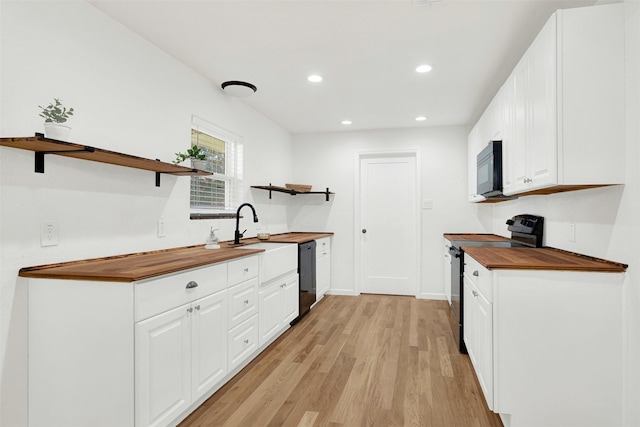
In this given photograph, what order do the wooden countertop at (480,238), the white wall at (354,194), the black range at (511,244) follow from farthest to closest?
the white wall at (354,194)
the wooden countertop at (480,238)
the black range at (511,244)

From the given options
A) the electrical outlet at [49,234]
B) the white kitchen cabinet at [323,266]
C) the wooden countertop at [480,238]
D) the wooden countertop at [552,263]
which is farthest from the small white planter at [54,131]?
the wooden countertop at [480,238]

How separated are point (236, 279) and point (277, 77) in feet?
6.18

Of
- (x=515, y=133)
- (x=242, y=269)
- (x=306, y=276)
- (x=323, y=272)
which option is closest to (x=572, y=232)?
(x=515, y=133)

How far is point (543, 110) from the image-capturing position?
2.01 m

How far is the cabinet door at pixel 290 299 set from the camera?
362 cm

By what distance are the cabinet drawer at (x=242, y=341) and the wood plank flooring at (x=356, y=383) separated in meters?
0.14

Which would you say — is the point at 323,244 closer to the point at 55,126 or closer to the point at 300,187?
the point at 300,187

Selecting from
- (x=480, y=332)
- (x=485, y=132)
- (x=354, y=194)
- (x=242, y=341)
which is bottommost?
(x=242, y=341)

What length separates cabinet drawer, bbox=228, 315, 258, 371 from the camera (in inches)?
102

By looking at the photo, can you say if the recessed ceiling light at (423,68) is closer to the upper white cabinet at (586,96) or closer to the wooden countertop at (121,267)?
the upper white cabinet at (586,96)

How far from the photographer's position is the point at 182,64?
2.99m

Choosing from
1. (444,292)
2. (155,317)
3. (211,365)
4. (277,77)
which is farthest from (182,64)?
(444,292)

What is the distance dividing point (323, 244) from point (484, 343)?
9.91 feet

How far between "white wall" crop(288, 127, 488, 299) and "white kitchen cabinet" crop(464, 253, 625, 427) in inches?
123
